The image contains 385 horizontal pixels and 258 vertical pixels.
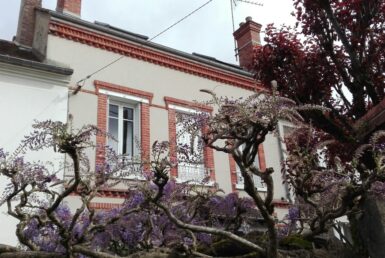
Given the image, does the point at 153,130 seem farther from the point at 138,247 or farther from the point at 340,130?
the point at 340,130

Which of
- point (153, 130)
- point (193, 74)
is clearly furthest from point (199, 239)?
point (193, 74)

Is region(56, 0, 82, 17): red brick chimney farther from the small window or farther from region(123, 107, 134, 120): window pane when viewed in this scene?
region(123, 107, 134, 120): window pane

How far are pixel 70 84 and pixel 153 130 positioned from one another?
263 cm

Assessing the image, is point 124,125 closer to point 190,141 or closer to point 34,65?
point 34,65

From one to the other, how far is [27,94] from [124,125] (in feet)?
9.01

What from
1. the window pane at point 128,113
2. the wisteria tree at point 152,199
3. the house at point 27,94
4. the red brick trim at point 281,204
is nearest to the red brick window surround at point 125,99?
the window pane at point 128,113

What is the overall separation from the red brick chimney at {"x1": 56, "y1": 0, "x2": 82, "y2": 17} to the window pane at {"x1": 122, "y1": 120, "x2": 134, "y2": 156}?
149 inches

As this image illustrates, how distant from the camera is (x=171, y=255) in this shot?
4223 millimetres

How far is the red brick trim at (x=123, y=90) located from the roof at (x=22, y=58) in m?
0.90

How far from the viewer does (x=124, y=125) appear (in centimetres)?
1278

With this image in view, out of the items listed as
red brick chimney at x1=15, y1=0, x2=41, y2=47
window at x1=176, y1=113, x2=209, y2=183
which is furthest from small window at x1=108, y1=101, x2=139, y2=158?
window at x1=176, y1=113, x2=209, y2=183

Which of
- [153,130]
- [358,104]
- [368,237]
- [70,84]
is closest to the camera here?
[368,237]

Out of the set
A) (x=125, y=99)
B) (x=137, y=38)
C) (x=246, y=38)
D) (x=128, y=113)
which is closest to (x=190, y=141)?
(x=125, y=99)

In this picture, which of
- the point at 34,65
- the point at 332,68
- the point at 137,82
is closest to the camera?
the point at 332,68
